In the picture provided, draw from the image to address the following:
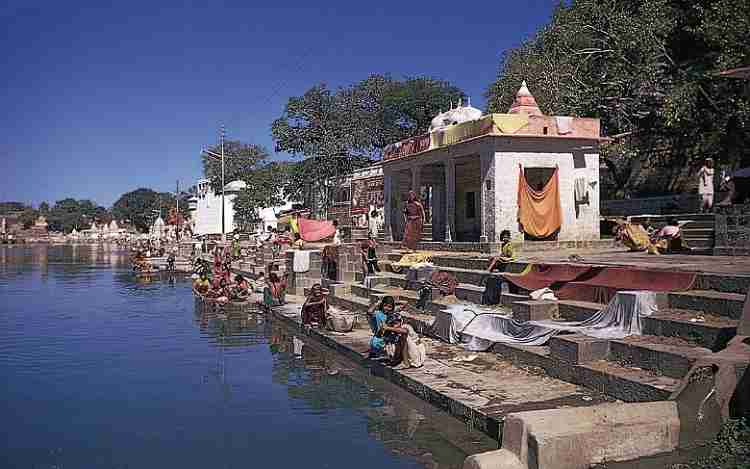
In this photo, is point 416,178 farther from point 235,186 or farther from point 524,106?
point 235,186

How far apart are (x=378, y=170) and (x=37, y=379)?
81.4ft

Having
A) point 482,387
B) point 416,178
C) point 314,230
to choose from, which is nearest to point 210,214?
point 314,230

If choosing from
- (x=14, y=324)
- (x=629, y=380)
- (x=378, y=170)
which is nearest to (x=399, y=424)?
(x=629, y=380)

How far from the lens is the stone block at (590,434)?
5.02 meters

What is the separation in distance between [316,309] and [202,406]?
4.66m

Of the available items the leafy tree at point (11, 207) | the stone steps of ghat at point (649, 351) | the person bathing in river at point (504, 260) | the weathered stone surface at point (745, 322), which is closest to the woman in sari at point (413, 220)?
the person bathing in river at point (504, 260)

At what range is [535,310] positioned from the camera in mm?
9469

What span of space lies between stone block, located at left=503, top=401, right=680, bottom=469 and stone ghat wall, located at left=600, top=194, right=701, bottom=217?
18046mm

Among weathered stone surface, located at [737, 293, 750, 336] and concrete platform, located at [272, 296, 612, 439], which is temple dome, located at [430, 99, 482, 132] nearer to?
concrete platform, located at [272, 296, 612, 439]

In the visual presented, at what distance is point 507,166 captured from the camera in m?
16.9

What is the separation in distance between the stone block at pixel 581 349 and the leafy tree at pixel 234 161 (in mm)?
58494

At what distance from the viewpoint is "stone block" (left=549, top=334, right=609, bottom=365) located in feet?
24.6

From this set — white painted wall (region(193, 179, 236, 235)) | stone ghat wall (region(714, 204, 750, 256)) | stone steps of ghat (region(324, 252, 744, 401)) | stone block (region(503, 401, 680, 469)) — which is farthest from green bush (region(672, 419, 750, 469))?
white painted wall (region(193, 179, 236, 235))

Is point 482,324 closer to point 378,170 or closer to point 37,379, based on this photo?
point 37,379
